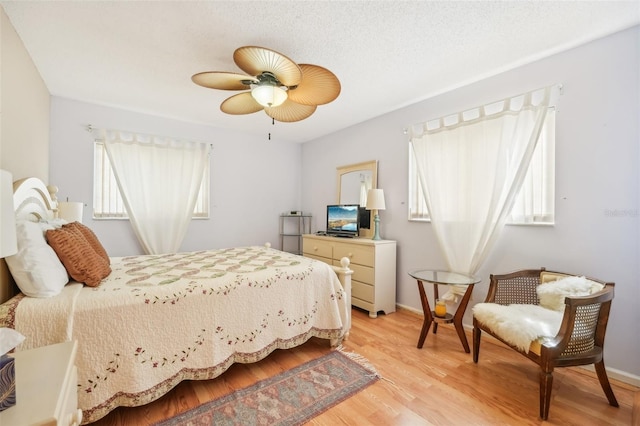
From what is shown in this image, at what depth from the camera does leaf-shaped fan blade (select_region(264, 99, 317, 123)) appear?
2.29 m

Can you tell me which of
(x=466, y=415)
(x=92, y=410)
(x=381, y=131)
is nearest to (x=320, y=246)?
(x=381, y=131)

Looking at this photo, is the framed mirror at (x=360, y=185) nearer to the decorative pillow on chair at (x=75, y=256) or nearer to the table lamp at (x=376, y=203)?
the table lamp at (x=376, y=203)

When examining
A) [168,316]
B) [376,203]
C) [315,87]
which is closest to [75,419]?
[168,316]

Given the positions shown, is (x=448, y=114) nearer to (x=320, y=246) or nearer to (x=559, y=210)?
(x=559, y=210)

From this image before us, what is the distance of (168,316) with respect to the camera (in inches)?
64.2

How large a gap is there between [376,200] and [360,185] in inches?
23.0

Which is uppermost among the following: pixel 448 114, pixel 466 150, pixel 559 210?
pixel 448 114

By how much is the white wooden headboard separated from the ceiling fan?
1321mm

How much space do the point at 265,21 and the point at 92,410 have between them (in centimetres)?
251

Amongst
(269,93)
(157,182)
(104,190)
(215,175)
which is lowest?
(104,190)

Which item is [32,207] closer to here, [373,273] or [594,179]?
[373,273]

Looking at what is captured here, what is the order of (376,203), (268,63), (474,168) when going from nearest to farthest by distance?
(268,63) < (474,168) < (376,203)

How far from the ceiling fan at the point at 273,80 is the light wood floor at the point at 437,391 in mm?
2041

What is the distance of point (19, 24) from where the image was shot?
1896 mm
